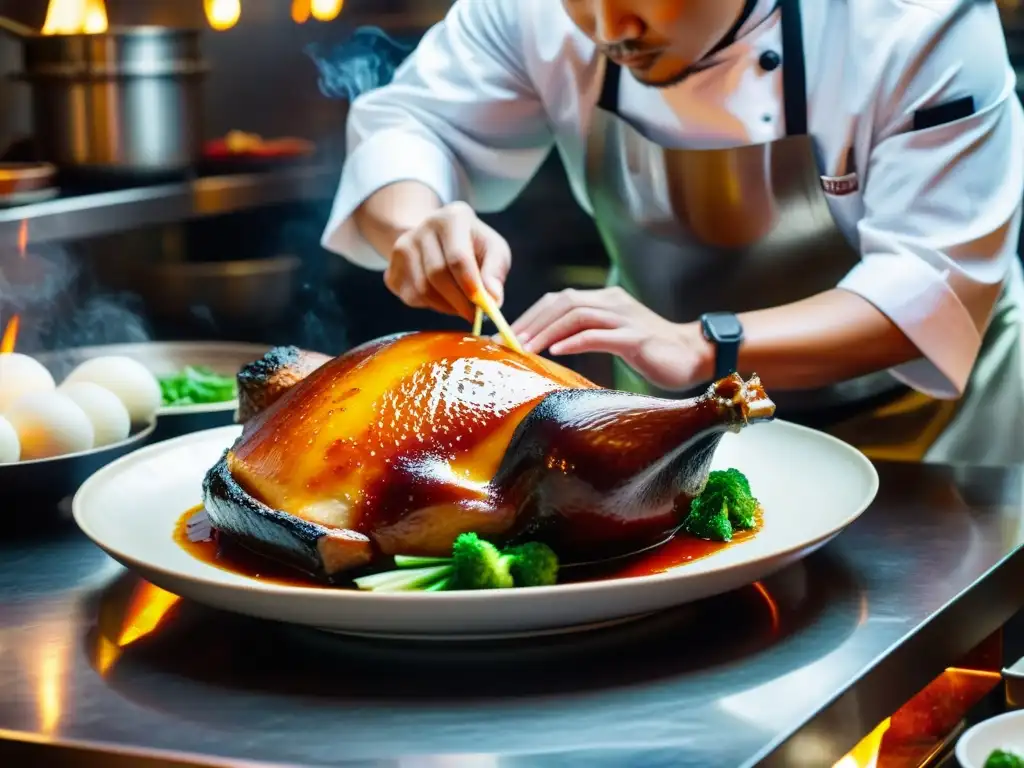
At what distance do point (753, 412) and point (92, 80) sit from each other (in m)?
2.23

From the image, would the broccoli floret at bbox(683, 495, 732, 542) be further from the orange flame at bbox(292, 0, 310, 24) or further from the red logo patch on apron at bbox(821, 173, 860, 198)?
the orange flame at bbox(292, 0, 310, 24)

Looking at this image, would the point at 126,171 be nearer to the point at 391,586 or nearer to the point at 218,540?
the point at 218,540

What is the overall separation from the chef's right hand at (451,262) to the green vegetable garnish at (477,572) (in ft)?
1.79

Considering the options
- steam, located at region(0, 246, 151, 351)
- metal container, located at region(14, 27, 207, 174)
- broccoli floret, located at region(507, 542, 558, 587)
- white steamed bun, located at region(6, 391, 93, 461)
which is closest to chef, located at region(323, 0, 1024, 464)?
white steamed bun, located at region(6, 391, 93, 461)

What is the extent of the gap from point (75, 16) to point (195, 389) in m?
1.58

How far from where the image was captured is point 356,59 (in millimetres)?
4172

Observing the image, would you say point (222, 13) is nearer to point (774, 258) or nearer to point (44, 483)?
point (774, 258)

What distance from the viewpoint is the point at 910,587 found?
116 centimetres

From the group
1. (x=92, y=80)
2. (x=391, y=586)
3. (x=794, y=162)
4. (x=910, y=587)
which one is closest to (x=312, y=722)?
(x=391, y=586)

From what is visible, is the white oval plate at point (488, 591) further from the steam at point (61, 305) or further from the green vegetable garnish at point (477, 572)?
the steam at point (61, 305)

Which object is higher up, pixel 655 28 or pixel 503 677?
pixel 655 28

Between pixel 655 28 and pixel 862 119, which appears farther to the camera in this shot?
pixel 862 119

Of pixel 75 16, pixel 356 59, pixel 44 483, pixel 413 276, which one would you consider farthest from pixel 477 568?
pixel 356 59

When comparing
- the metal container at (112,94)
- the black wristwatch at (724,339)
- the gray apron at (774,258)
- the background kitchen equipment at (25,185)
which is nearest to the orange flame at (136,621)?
the black wristwatch at (724,339)
